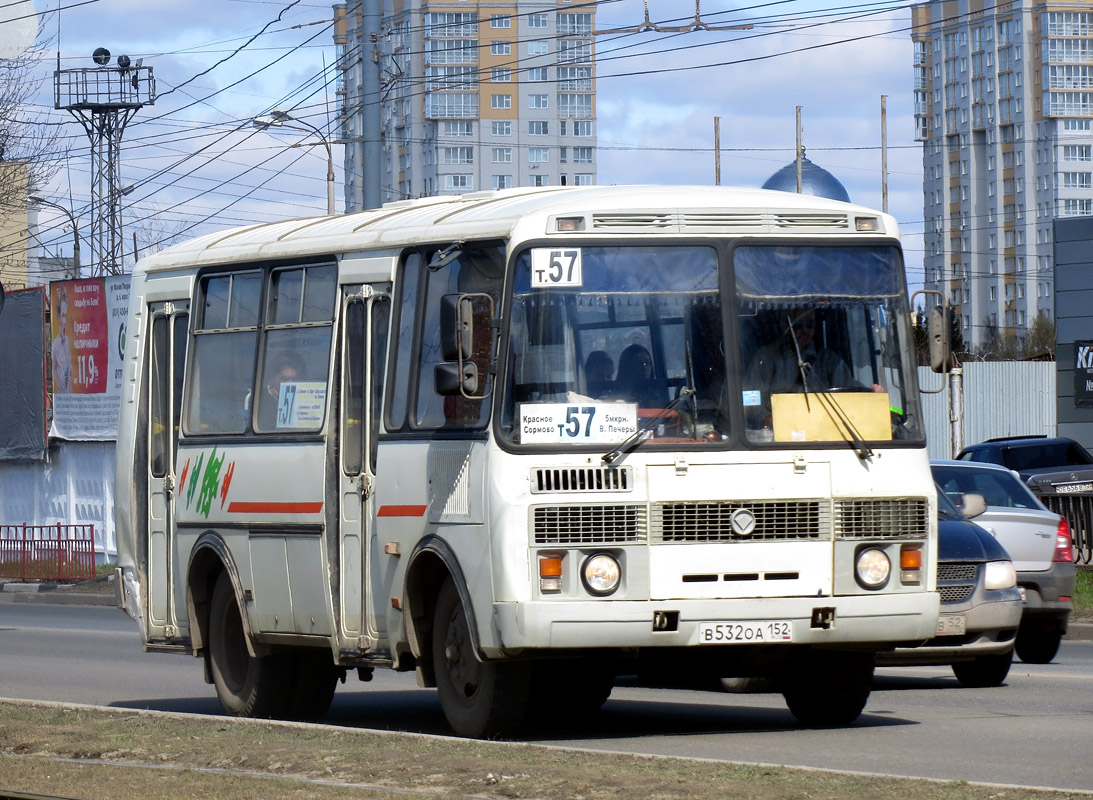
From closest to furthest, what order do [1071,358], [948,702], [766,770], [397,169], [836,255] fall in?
[766,770]
[836,255]
[948,702]
[1071,358]
[397,169]

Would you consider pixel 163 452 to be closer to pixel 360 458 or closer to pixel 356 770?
pixel 360 458

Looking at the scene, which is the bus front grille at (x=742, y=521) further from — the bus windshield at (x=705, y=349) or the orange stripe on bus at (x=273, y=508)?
the orange stripe on bus at (x=273, y=508)

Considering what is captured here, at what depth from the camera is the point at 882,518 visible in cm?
991

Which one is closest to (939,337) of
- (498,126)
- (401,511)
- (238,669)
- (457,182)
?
(401,511)

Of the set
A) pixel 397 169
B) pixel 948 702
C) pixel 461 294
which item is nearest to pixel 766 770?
pixel 461 294

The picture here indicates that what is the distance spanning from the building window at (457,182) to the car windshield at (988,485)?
142063mm

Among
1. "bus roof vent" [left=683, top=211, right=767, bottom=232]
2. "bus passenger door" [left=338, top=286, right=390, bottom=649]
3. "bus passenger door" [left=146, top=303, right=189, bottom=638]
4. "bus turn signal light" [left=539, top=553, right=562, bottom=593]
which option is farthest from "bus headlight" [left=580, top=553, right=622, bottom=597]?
"bus passenger door" [left=146, top=303, right=189, bottom=638]

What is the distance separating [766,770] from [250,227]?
6.09 meters

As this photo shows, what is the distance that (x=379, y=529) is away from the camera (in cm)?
1061

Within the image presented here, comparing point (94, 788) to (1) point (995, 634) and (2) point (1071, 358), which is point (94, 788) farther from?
(2) point (1071, 358)

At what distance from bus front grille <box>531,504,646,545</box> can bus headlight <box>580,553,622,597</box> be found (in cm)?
9

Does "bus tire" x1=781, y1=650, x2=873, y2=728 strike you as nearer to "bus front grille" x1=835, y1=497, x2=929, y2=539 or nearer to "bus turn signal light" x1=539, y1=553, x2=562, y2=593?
"bus front grille" x1=835, y1=497, x2=929, y2=539

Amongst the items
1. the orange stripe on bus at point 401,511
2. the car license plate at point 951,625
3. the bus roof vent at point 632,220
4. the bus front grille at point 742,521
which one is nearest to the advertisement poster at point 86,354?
the car license plate at point 951,625

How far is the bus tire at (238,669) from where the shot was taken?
39.2 ft
